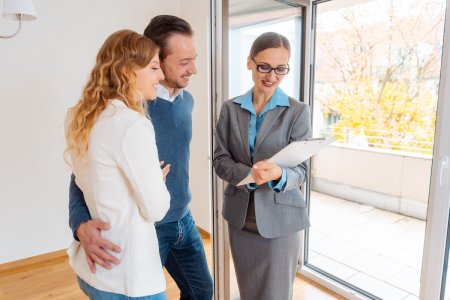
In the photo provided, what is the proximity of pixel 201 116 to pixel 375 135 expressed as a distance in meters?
3.73

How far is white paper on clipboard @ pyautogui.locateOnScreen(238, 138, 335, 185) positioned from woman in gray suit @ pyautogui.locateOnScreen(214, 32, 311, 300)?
2.2 inches

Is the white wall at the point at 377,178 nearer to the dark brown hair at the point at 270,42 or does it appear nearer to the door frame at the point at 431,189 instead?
the door frame at the point at 431,189

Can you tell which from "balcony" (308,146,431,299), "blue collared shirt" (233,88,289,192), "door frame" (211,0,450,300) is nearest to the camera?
"blue collared shirt" (233,88,289,192)

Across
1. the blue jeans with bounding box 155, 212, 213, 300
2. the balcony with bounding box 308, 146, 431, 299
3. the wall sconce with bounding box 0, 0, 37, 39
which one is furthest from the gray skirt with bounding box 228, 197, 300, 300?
the wall sconce with bounding box 0, 0, 37, 39

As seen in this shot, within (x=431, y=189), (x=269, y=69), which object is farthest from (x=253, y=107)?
(x=431, y=189)

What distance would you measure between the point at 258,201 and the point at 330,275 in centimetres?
161

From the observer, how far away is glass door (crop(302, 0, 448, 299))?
3.46m

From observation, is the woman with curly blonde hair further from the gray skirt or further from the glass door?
the glass door

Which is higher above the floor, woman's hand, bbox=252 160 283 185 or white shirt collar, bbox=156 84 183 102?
white shirt collar, bbox=156 84 183 102

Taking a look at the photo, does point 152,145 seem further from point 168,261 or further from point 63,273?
point 63,273

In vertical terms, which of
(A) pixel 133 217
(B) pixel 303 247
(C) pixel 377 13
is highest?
(C) pixel 377 13

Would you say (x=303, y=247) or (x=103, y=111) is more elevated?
(x=103, y=111)

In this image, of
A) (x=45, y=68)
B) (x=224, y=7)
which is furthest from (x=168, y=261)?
(x=45, y=68)

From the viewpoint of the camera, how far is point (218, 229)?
79.6 inches
